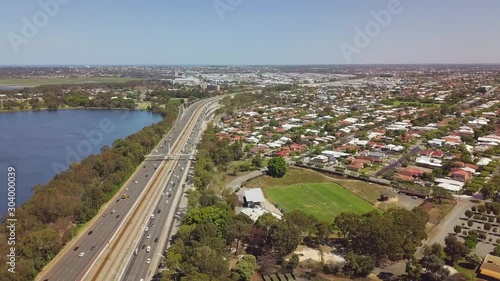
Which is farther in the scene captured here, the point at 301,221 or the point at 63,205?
the point at 63,205

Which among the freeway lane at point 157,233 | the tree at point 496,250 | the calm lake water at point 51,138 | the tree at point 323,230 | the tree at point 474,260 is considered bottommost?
the calm lake water at point 51,138

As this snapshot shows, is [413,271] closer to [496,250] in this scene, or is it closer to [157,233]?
[496,250]

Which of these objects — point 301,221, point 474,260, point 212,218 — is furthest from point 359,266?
point 212,218

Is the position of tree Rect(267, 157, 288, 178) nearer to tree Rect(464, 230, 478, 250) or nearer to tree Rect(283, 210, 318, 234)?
tree Rect(283, 210, 318, 234)

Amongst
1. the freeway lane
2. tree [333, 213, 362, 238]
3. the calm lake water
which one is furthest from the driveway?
the calm lake water

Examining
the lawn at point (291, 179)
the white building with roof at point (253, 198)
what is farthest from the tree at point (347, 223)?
the lawn at point (291, 179)

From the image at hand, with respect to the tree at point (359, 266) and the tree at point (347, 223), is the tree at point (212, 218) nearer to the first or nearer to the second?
the tree at point (347, 223)
